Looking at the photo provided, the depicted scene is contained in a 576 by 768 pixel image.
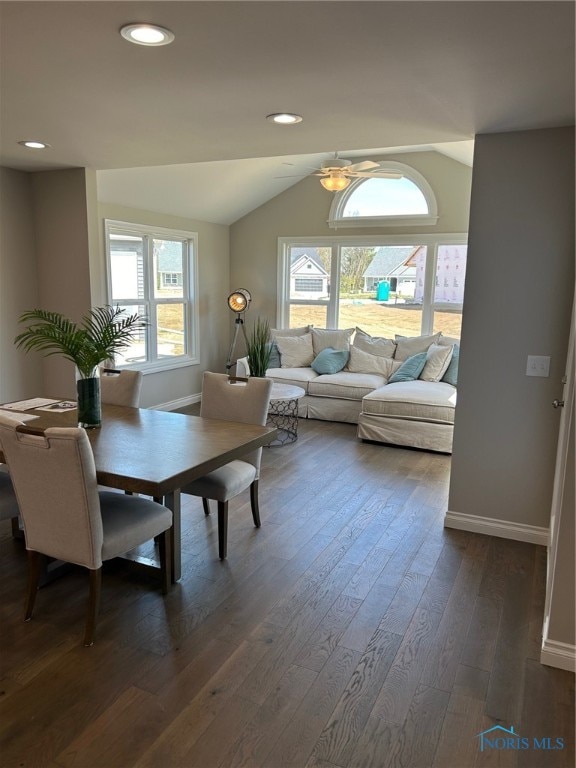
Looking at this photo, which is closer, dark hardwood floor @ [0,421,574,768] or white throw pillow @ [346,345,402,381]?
dark hardwood floor @ [0,421,574,768]

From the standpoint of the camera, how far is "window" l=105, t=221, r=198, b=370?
5.66m

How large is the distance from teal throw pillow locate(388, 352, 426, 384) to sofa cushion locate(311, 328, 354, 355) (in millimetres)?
926

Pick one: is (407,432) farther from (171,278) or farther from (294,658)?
(171,278)

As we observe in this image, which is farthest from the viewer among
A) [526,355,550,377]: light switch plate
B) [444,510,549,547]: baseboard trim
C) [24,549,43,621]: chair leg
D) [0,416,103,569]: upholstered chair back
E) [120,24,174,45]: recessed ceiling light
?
[444,510,549,547]: baseboard trim

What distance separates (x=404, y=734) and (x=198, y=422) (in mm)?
1825

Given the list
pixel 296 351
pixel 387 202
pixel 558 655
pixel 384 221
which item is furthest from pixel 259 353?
pixel 558 655

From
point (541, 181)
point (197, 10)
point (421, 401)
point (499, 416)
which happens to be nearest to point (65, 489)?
point (197, 10)

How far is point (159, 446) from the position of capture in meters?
2.58

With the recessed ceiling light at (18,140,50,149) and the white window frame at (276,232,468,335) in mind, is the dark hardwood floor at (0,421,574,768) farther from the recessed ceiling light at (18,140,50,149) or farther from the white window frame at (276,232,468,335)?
the white window frame at (276,232,468,335)

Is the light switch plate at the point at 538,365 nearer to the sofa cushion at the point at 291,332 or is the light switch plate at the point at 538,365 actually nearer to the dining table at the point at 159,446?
the dining table at the point at 159,446

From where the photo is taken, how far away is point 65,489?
211 cm

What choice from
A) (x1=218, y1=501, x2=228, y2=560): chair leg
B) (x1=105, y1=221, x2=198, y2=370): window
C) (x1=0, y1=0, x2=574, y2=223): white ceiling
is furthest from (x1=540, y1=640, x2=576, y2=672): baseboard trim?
(x1=105, y1=221, x2=198, y2=370): window

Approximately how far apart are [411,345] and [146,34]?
4.88 m

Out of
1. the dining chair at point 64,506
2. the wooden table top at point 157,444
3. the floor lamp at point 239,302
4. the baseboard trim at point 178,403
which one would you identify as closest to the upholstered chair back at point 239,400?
the wooden table top at point 157,444
